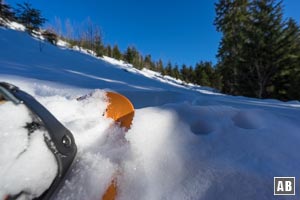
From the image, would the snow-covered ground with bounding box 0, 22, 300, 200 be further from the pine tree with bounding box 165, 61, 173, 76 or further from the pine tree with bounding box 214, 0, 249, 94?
the pine tree with bounding box 165, 61, 173, 76

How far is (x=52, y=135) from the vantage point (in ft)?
3.34

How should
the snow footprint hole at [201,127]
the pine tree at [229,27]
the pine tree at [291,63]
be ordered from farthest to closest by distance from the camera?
the pine tree at [229,27]
the pine tree at [291,63]
the snow footprint hole at [201,127]

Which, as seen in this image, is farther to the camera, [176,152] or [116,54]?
→ [116,54]

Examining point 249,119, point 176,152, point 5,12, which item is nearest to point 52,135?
point 176,152

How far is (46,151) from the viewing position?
98 centimetres

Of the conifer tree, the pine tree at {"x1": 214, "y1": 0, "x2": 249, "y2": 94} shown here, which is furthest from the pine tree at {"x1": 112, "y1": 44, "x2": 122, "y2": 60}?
the conifer tree

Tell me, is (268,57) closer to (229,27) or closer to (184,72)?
(229,27)

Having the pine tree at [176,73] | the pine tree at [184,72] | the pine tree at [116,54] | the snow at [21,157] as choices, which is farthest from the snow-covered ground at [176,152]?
the pine tree at [176,73]

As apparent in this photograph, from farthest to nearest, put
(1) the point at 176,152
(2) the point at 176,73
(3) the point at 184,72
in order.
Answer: (3) the point at 184,72 < (2) the point at 176,73 < (1) the point at 176,152

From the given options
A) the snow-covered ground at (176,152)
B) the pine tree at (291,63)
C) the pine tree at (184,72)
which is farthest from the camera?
the pine tree at (184,72)

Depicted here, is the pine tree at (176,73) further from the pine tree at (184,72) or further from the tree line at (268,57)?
the tree line at (268,57)

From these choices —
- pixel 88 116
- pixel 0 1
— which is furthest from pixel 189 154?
pixel 0 1

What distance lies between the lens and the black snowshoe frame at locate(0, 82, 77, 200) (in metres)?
1.00

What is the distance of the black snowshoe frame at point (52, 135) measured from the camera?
1.00 meters
